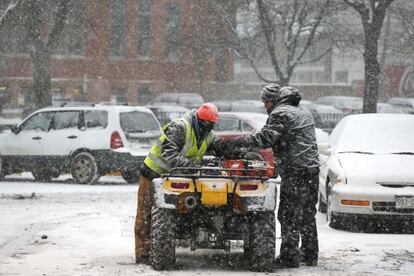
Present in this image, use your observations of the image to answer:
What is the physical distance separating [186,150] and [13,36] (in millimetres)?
37047

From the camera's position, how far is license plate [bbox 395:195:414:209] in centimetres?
1259

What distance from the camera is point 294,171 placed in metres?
10.1

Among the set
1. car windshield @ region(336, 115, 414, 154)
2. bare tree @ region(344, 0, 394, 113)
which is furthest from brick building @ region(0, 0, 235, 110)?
car windshield @ region(336, 115, 414, 154)

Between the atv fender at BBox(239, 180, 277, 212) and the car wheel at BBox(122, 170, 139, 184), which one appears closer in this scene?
the atv fender at BBox(239, 180, 277, 212)

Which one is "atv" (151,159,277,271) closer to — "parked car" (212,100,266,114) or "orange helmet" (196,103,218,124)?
"orange helmet" (196,103,218,124)

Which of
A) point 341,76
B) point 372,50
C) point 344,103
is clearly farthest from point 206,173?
point 341,76

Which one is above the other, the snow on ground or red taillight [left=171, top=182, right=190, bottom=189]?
red taillight [left=171, top=182, right=190, bottom=189]

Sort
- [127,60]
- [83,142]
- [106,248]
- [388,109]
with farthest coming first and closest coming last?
[127,60] < [388,109] < [83,142] < [106,248]

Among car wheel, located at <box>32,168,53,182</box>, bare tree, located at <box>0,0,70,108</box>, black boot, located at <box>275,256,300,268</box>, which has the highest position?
bare tree, located at <box>0,0,70,108</box>

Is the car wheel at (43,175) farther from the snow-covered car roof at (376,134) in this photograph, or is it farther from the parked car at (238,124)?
the snow-covered car roof at (376,134)

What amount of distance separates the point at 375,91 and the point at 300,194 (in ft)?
53.3

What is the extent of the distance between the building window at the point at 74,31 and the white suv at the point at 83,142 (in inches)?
433

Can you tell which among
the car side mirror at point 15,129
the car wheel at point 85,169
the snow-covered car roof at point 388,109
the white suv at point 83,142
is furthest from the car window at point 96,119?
the snow-covered car roof at point 388,109

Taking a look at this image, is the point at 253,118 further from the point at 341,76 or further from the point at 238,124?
the point at 341,76
